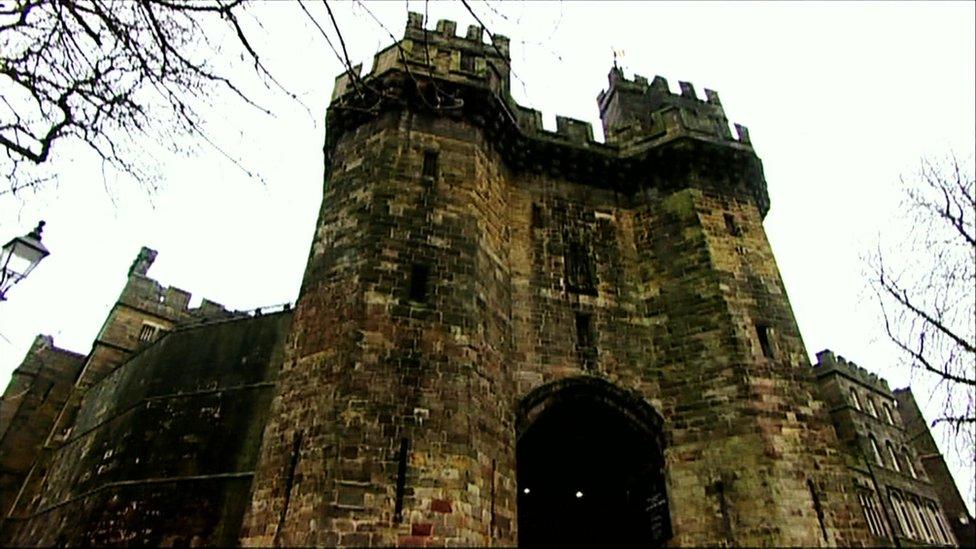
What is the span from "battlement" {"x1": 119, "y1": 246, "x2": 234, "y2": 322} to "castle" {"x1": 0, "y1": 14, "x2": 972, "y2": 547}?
18.4ft

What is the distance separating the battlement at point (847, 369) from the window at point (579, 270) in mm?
16404

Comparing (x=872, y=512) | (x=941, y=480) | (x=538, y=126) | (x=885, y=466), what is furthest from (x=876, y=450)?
(x=538, y=126)

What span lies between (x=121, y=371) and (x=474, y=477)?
1069 centimetres

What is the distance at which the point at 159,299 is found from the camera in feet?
69.6

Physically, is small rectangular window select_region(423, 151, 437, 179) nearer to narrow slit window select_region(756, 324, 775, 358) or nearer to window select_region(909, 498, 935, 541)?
narrow slit window select_region(756, 324, 775, 358)

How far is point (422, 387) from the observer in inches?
340

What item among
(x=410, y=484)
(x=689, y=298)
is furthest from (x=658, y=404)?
(x=410, y=484)

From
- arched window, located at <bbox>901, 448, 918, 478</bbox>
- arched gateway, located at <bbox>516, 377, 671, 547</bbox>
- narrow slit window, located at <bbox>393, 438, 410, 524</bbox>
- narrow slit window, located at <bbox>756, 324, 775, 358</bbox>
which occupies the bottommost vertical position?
narrow slit window, located at <bbox>393, 438, 410, 524</bbox>

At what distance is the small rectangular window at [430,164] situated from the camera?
36.9ft

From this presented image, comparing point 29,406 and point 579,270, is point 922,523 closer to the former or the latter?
point 579,270

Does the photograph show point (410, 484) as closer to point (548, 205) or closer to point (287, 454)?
point (287, 454)

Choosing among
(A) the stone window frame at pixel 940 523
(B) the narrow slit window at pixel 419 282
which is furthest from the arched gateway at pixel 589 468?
(A) the stone window frame at pixel 940 523

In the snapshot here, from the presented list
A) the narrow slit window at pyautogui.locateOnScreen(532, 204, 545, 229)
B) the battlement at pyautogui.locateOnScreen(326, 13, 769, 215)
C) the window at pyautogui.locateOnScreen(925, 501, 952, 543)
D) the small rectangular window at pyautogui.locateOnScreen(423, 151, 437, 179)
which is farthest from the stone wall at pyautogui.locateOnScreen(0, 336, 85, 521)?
the window at pyautogui.locateOnScreen(925, 501, 952, 543)

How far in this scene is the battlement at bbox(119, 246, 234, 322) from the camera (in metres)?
20.6
